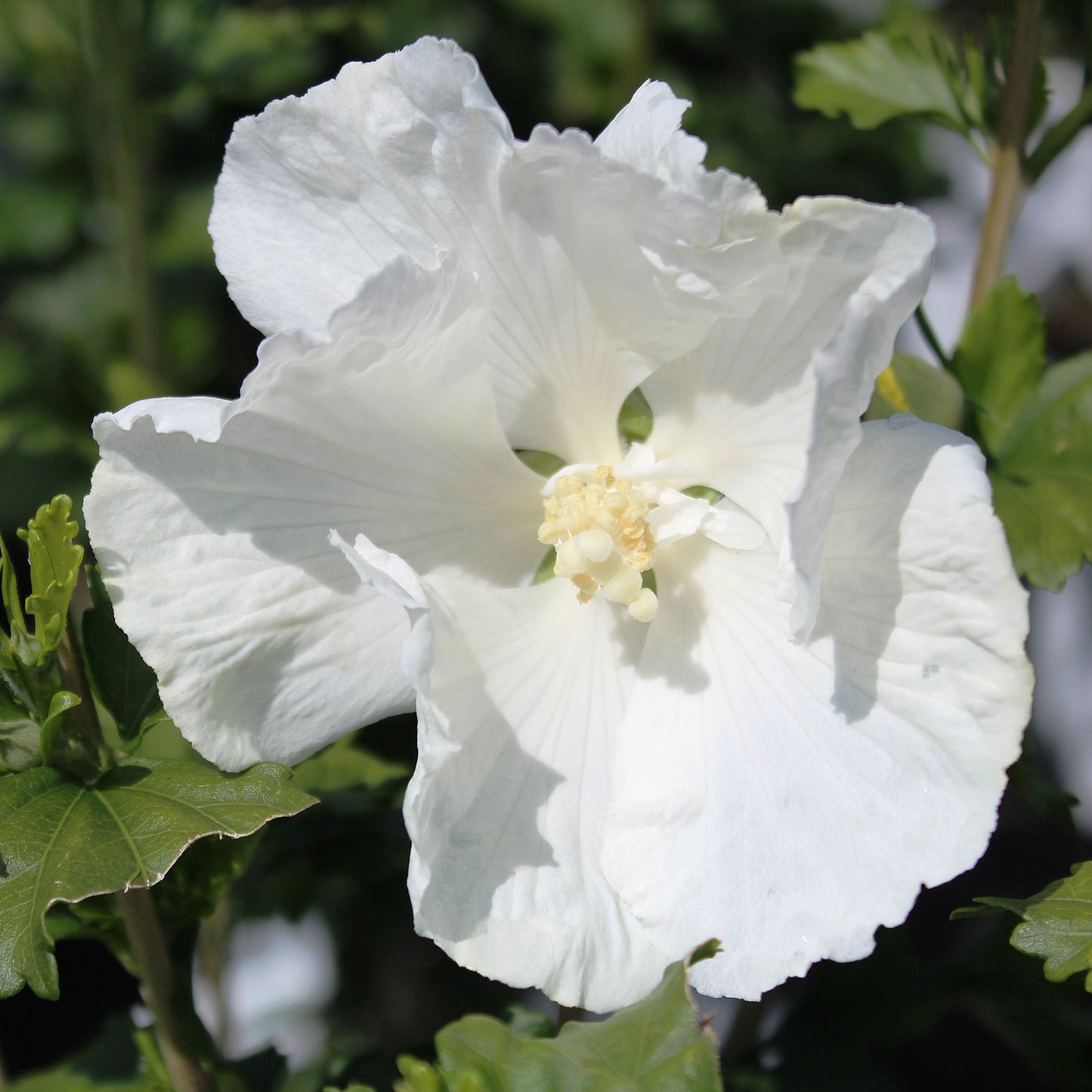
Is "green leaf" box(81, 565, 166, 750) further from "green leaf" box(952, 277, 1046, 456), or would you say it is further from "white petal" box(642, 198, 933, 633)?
"green leaf" box(952, 277, 1046, 456)

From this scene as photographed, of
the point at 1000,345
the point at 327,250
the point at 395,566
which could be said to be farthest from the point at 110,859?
the point at 1000,345

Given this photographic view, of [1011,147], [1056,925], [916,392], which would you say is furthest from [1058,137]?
[1056,925]

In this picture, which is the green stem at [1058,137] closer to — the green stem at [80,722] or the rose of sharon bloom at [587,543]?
the rose of sharon bloom at [587,543]

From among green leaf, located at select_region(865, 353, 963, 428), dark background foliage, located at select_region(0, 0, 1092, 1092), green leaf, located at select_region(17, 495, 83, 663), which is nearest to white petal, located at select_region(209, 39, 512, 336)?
green leaf, located at select_region(17, 495, 83, 663)

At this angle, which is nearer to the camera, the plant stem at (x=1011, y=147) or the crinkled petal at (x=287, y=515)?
the crinkled petal at (x=287, y=515)

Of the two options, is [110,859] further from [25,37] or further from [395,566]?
[25,37]

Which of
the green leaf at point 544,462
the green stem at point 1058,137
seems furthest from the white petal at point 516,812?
the green stem at point 1058,137

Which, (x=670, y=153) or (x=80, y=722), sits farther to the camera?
(x=80, y=722)

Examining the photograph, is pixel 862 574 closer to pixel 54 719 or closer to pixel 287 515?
pixel 287 515
